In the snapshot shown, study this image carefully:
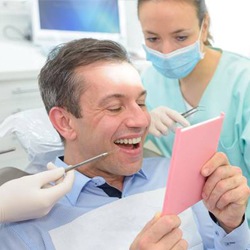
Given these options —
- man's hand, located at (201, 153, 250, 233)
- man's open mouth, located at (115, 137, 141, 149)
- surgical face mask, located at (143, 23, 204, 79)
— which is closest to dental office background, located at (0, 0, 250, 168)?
surgical face mask, located at (143, 23, 204, 79)

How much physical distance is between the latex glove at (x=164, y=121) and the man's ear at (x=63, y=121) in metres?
0.35

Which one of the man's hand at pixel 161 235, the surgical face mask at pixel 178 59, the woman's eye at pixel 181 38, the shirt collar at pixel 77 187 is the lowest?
the shirt collar at pixel 77 187

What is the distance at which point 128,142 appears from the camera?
1118 millimetres

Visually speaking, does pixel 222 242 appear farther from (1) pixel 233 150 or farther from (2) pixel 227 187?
(1) pixel 233 150

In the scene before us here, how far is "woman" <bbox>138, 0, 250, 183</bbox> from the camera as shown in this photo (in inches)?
54.2

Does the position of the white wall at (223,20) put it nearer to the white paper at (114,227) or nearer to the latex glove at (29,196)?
the white paper at (114,227)

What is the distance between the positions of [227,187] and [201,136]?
193 millimetres

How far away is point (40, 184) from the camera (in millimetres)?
939

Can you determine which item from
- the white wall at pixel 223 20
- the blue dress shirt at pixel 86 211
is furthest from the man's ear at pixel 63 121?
the white wall at pixel 223 20

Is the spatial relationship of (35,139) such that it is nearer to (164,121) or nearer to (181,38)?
(164,121)

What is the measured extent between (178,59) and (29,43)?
1.57 metres

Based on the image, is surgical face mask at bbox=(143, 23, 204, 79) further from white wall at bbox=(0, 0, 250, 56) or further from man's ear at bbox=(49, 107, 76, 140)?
white wall at bbox=(0, 0, 250, 56)

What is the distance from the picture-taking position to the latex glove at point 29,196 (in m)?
0.91

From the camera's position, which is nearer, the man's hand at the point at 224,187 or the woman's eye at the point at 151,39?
the man's hand at the point at 224,187
